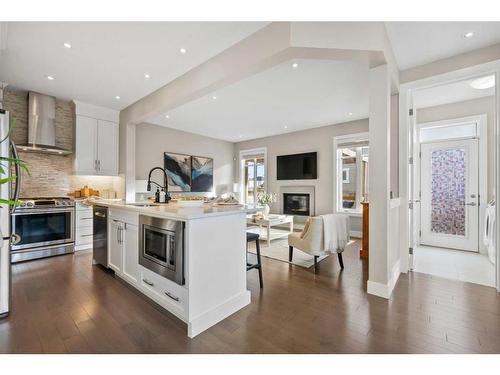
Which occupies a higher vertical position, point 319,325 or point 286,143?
point 286,143

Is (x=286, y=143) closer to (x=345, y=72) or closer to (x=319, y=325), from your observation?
(x=345, y=72)

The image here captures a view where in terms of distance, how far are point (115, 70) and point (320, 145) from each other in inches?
184

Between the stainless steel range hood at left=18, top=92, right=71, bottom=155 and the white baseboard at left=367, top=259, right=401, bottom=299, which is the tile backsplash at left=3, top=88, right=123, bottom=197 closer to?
the stainless steel range hood at left=18, top=92, right=71, bottom=155

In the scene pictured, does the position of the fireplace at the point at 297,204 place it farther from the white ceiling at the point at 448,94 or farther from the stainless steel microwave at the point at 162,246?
the stainless steel microwave at the point at 162,246

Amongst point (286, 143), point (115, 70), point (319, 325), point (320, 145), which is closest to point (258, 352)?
point (319, 325)

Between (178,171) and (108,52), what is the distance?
377 cm

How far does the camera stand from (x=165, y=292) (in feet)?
6.46

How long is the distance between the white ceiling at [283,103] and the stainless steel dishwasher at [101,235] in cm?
249

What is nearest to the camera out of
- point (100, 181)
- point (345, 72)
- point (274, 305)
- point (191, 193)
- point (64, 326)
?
point (64, 326)

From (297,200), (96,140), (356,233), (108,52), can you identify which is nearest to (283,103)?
(108,52)

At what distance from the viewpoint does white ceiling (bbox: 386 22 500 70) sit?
220cm

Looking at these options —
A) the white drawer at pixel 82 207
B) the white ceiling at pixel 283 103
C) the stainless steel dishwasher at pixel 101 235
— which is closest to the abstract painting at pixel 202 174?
the white ceiling at pixel 283 103

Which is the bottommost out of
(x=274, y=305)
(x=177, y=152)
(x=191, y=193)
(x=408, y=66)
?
(x=274, y=305)

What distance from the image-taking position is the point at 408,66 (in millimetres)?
2908
